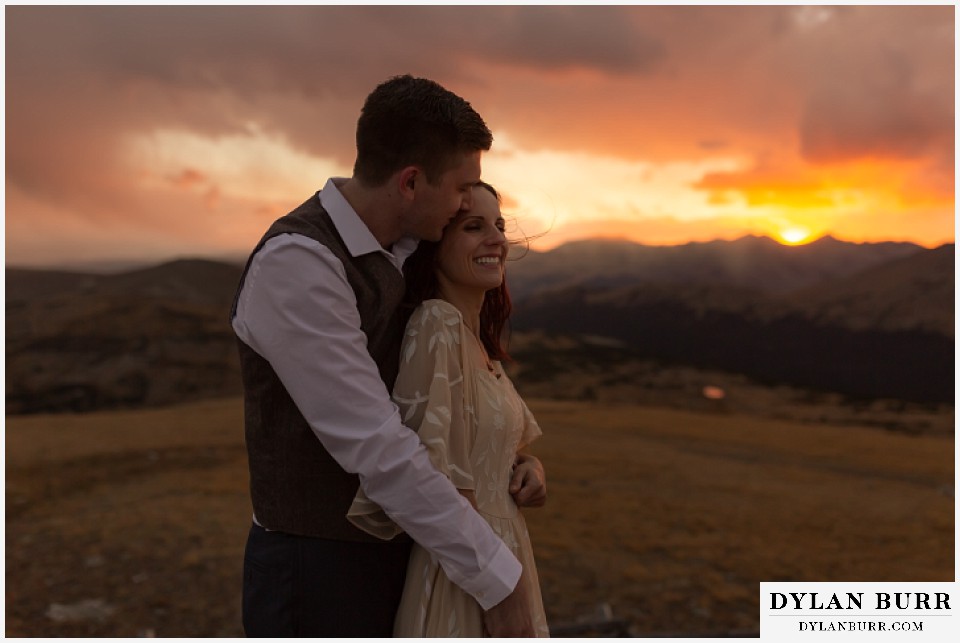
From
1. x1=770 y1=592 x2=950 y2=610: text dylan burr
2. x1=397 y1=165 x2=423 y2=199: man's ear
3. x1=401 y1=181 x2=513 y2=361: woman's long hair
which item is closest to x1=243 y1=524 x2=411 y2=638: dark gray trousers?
x1=401 y1=181 x2=513 y2=361: woman's long hair

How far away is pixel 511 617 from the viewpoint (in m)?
1.49

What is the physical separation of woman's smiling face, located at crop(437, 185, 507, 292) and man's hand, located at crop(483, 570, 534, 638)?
66 cm

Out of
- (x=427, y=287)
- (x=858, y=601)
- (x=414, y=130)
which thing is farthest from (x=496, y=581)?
(x=858, y=601)

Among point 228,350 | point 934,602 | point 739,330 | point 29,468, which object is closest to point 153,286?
point 228,350

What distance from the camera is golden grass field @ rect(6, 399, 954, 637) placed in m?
5.08

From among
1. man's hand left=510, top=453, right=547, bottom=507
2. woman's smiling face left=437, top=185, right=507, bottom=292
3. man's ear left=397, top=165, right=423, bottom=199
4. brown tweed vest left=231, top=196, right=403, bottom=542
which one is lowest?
man's hand left=510, top=453, right=547, bottom=507

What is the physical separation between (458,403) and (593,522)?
599 cm

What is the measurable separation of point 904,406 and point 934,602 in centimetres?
1958

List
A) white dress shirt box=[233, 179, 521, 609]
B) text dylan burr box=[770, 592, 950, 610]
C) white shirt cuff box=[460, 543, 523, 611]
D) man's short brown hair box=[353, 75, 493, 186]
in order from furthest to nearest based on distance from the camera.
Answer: text dylan burr box=[770, 592, 950, 610] → man's short brown hair box=[353, 75, 493, 186] → white shirt cuff box=[460, 543, 523, 611] → white dress shirt box=[233, 179, 521, 609]

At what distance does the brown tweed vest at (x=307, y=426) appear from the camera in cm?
148

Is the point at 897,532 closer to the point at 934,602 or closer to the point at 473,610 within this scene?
the point at 934,602

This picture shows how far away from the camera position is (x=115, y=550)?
5.93 meters

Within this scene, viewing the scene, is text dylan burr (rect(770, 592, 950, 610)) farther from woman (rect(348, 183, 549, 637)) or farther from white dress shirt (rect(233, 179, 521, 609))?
white dress shirt (rect(233, 179, 521, 609))

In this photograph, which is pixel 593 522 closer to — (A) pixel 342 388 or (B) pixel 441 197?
(B) pixel 441 197
